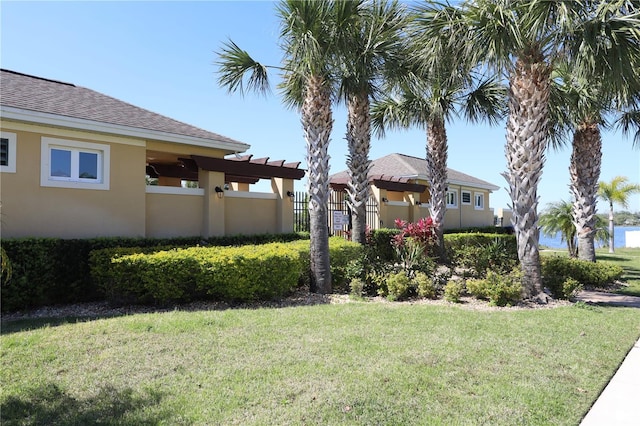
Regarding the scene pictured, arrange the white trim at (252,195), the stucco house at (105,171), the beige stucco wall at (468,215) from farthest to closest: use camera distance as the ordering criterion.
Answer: the beige stucco wall at (468,215) < the white trim at (252,195) < the stucco house at (105,171)

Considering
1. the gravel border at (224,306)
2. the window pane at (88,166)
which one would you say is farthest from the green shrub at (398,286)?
the window pane at (88,166)

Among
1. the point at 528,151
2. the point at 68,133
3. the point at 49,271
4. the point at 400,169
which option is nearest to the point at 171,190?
the point at 68,133

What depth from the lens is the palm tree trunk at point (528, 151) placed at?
9.58 m

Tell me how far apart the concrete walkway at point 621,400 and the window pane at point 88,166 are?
1158cm

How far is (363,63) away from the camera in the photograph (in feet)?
37.1

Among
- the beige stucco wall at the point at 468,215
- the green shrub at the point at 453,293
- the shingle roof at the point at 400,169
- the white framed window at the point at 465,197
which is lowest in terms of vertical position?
the green shrub at the point at 453,293

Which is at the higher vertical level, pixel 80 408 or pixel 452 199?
pixel 452 199

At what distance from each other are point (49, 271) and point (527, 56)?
1179cm

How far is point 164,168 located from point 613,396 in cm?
1558

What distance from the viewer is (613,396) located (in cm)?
471

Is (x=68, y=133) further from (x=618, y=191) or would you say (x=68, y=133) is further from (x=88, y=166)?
(x=618, y=191)

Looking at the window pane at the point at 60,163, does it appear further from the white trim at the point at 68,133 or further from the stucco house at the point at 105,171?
the white trim at the point at 68,133

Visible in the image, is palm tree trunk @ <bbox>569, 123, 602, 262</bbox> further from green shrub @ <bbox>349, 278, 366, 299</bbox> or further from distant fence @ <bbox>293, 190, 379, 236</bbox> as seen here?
green shrub @ <bbox>349, 278, 366, 299</bbox>

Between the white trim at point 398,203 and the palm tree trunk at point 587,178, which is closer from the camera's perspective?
the palm tree trunk at point 587,178
